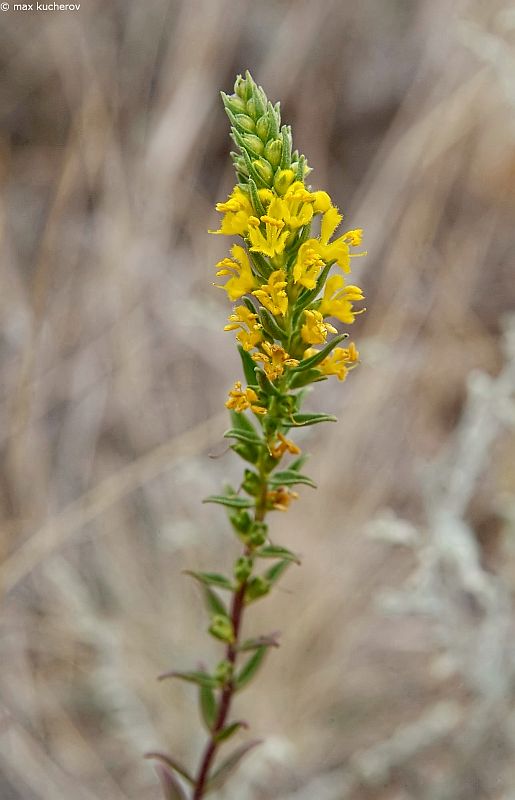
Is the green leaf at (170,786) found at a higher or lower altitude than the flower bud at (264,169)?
lower

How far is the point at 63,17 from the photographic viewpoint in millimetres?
4125

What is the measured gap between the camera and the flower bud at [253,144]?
1.12m

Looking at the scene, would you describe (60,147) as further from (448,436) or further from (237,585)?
(237,585)

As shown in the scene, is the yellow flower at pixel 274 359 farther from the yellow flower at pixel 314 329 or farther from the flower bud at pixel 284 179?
Result: the flower bud at pixel 284 179

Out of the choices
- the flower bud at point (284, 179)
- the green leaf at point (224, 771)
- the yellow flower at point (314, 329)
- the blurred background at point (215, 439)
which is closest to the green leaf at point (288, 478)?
the yellow flower at point (314, 329)

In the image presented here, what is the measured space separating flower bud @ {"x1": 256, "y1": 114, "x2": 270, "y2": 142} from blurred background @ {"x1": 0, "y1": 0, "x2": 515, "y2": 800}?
126 cm

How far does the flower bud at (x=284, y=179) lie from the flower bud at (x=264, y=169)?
0.5 inches

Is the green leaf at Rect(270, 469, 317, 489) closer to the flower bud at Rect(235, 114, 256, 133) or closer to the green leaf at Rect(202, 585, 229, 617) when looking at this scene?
the green leaf at Rect(202, 585, 229, 617)

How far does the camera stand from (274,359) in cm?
118

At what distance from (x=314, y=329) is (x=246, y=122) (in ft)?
1.06

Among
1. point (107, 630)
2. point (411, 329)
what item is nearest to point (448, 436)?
point (411, 329)

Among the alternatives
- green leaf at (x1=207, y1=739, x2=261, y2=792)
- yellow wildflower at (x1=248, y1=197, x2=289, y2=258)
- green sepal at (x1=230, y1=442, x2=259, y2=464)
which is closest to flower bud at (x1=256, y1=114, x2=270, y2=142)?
yellow wildflower at (x1=248, y1=197, x2=289, y2=258)

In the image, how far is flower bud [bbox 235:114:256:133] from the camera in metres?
1.15

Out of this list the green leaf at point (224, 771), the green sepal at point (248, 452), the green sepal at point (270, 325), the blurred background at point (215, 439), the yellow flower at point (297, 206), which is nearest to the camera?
the yellow flower at point (297, 206)
